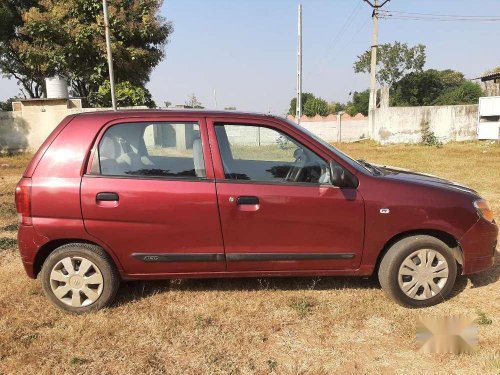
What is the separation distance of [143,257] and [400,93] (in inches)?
1803

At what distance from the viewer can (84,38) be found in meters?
18.6

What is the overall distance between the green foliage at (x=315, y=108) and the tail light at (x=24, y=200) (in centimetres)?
5300

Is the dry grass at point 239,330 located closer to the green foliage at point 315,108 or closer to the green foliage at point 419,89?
the green foliage at point 419,89

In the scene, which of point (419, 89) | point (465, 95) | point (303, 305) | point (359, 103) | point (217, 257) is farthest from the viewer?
point (359, 103)

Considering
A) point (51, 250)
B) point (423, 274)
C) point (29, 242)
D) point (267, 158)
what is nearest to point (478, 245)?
point (423, 274)

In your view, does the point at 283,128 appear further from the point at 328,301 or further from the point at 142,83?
the point at 142,83

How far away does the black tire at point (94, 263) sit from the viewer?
3.38 meters

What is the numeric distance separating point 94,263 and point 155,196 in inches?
30.1

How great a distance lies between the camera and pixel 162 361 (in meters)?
2.83

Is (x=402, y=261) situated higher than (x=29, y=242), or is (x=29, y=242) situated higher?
(x=29, y=242)

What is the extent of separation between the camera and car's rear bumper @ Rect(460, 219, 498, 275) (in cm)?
348

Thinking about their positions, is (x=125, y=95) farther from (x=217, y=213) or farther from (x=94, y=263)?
(x=217, y=213)

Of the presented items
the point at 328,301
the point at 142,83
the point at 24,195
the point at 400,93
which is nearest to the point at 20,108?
the point at 142,83

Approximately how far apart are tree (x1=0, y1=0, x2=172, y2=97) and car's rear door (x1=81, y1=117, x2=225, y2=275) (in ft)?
56.7
